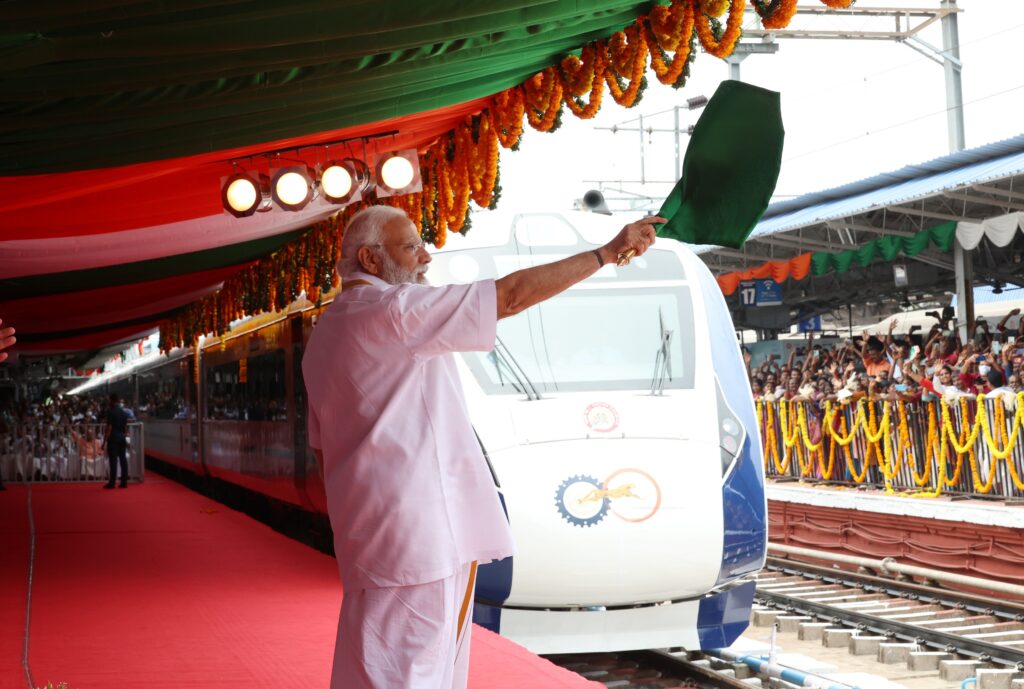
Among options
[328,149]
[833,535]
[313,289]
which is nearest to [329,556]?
[313,289]

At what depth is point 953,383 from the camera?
12188 mm

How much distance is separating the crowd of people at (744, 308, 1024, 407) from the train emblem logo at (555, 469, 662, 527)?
17.9 feet

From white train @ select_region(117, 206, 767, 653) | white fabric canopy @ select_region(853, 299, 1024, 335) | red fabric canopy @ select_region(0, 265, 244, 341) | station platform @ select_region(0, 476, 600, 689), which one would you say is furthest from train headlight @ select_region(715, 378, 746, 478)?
white fabric canopy @ select_region(853, 299, 1024, 335)

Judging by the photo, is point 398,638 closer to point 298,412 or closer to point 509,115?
point 509,115

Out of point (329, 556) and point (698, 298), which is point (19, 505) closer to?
point (329, 556)

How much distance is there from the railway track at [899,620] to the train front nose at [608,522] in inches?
96.2

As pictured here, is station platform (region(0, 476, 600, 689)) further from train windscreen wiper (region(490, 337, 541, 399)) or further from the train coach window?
train windscreen wiper (region(490, 337, 541, 399))

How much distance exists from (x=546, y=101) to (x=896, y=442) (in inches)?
326

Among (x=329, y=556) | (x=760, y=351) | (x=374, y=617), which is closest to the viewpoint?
(x=374, y=617)

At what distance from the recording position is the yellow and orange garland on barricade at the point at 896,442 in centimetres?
1080

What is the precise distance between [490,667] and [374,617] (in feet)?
9.26

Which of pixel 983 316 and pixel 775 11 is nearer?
pixel 775 11

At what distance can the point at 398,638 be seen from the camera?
2709mm

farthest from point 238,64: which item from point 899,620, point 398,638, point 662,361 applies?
point 899,620
